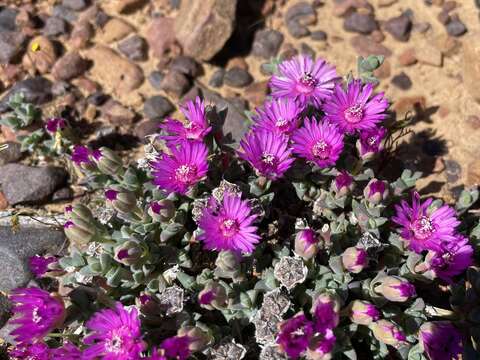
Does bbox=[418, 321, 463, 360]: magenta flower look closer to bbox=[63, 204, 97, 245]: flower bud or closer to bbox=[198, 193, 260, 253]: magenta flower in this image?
bbox=[198, 193, 260, 253]: magenta flower

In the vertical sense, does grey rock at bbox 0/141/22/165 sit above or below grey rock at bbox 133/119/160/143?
below

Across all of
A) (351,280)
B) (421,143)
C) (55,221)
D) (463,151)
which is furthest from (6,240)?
(463,151)

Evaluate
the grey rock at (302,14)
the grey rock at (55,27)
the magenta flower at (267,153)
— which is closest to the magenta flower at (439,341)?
the magenta flower at (267,153)

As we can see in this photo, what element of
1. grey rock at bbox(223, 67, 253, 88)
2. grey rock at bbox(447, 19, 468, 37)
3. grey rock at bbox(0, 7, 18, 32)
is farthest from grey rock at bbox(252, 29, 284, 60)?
grey rock at bbox(0, 7, 18, 32)

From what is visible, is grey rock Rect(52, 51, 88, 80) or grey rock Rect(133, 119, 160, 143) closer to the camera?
grey rock Rect(133, 119, 160, 143)

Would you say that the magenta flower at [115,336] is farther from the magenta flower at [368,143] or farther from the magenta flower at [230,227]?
the magenta flower at [368,143]

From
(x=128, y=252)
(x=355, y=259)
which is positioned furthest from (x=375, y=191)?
(x=128, y=252)
